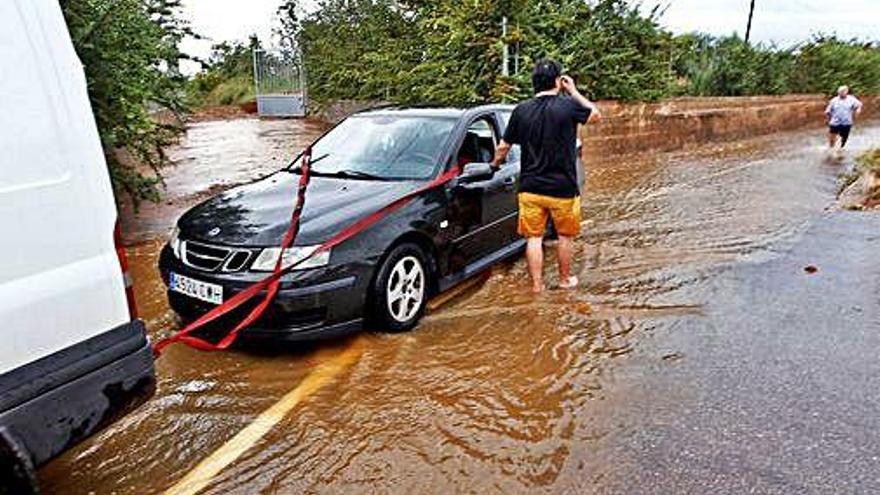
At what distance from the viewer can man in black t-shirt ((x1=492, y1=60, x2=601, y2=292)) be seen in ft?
17.5

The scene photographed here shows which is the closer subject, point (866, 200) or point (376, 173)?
point (376, 173)

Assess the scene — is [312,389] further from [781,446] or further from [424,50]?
[424,50]

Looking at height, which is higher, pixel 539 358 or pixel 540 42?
pixel 540 42

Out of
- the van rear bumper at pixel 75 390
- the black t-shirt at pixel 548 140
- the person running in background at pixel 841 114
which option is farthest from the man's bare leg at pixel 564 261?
the person running in background at pixel 841 114

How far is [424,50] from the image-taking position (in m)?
15.6

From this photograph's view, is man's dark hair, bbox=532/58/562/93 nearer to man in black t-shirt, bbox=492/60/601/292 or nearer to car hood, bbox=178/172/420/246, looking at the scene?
man in black t-shirt, bbox=492/60/601/292

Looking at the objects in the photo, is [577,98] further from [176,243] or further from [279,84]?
[279,84]

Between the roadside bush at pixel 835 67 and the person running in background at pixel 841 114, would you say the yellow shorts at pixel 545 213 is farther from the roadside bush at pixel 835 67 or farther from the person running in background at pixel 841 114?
the roadside bush at pixel 835 67

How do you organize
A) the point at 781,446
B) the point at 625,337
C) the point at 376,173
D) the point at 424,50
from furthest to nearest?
1. the point at 424,50
2. the point at 376,173
3. the point at 625,337
4. the point at 781,446

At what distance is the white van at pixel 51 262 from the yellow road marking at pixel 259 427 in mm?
730

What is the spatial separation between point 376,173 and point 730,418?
301 cm

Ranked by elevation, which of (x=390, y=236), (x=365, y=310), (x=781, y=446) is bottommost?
(x=781, y=446)

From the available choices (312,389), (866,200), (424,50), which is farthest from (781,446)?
(424,50)

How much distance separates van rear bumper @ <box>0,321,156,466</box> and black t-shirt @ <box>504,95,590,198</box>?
3432 millimetres
